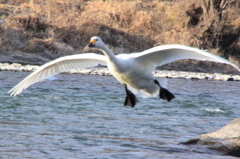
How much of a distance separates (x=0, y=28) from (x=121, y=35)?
7.53m

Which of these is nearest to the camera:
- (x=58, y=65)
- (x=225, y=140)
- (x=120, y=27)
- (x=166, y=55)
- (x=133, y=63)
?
(x=133, y=63)

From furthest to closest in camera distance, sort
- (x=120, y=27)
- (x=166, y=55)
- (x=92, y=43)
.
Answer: (x=120, y=27)
(x=166, y=55)
(x=92, y=43)

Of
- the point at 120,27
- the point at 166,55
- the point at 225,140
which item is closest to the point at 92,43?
the point at 166,55

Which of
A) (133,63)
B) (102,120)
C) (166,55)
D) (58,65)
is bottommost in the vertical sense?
(102,120)

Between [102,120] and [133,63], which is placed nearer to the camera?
[133,63]

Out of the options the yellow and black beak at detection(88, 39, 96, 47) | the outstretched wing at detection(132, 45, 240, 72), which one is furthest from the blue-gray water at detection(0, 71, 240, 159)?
the yellow and black beak at detection(88, 39, 96, 47)

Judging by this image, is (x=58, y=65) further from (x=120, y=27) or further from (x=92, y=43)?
(x=120, y=27)

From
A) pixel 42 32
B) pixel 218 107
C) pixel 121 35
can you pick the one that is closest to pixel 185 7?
pixel 121 35

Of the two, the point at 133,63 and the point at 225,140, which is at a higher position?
the point at 133,63

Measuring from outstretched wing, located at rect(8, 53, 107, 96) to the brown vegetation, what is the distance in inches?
549

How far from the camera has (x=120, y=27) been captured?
2811 cm

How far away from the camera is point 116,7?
2981cm

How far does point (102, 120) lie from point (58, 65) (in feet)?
9.62

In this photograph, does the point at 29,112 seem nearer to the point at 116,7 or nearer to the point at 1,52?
the point at 1,52
